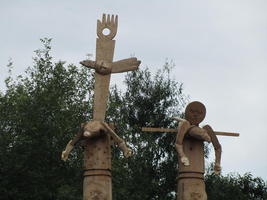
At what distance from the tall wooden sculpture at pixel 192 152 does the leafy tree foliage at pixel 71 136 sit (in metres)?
12.4

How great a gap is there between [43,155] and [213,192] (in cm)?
700

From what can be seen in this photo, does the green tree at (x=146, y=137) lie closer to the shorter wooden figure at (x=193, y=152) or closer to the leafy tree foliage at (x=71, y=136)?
the leafy tree foliage at (x=71, y=136)

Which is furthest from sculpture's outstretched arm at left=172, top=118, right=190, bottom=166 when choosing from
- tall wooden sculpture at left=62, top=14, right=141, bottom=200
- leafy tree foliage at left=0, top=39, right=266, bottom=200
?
leafy tree foliage at left=0, top=39, right=266, bottom=200

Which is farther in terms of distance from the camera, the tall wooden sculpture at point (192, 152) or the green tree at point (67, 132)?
the green tree at point (67, 132)

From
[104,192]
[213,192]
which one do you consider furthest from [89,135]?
[213,192]

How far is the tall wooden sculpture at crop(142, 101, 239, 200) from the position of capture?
580 inches

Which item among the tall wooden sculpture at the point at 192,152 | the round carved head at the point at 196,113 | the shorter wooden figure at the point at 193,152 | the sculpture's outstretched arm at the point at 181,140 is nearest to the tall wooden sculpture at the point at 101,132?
the tall wooden sculpture at the point at 192,152

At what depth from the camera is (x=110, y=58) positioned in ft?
49.7

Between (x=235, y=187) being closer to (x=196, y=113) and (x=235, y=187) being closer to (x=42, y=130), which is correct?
(x=42, y=130)

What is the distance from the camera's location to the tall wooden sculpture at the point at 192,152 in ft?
48.3

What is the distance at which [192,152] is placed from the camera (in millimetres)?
15078

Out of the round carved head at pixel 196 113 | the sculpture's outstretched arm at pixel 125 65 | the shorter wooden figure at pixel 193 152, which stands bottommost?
the shorter wooden figure at pixel 193 152

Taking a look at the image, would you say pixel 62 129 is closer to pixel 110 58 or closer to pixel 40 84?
pixel 40 84

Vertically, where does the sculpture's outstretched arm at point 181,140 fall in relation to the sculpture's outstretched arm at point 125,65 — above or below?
below
